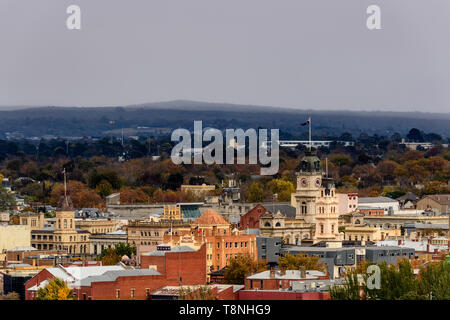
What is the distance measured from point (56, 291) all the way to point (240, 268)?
10.0 metres

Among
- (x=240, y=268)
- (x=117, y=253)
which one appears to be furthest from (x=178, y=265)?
(x=117, y=253)

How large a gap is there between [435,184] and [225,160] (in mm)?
18795

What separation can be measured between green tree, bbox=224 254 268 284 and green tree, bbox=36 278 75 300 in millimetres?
7392

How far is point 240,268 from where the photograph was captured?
69.0 meters

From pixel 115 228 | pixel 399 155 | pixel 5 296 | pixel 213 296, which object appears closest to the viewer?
pixel 213 296

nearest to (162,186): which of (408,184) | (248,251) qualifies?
(408,184)

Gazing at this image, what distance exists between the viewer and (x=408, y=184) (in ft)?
497

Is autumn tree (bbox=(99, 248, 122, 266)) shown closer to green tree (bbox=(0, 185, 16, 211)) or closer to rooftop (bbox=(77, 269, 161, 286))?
rooftop (bbox=(77, 269, 161, 286))

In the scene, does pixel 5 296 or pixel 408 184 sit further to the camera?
pixel 408 184

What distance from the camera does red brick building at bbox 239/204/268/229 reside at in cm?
9317

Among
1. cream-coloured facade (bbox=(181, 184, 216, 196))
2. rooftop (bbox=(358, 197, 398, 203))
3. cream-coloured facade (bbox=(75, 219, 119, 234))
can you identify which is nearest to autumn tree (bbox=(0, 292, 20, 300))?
cream-coloured facade (bbox=(75, 219, 119, 234))

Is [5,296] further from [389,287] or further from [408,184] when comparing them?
[408,184]

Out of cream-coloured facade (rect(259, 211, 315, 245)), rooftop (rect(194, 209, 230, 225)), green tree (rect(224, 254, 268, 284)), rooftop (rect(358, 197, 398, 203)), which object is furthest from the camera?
rooftop (rect(358, 197, 398, 203))

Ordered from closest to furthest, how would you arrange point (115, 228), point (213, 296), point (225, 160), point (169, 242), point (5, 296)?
1. point (213, 296)
2. point (5, 296)
3. point (169, 242)
4. point (115, 228)
5. point (225, 160)
